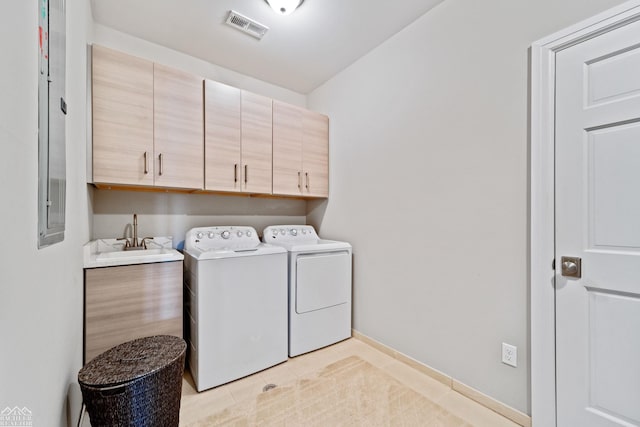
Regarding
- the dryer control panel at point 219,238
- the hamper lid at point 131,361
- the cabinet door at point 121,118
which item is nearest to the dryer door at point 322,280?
the dryer control panel at point 219,238

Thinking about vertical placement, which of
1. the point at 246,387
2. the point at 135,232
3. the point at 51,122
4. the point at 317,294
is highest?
the point at 51,122

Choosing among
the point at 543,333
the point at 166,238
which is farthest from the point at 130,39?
the point at 543,333

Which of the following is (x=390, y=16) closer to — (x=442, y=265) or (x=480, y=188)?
(x=480, y=188)

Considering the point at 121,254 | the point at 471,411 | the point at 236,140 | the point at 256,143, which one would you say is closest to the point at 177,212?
the point at 121,254

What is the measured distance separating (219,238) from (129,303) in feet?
2.81

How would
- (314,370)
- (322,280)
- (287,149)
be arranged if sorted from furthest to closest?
(287,149) < (322,280) < (314,370)

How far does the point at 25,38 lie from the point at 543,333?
2.39m

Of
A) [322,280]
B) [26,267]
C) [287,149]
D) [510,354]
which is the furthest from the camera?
[287,149]

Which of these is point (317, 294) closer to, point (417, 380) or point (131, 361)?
point (417, 380)

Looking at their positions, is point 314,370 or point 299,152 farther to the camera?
point 299,152

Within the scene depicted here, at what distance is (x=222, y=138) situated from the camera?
2391mm

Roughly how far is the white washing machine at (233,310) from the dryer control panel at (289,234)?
0.52m

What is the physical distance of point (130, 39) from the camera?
2.36 metres

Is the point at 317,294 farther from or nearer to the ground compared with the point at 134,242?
nearer to the ground
